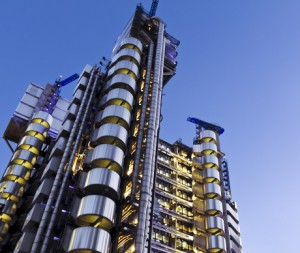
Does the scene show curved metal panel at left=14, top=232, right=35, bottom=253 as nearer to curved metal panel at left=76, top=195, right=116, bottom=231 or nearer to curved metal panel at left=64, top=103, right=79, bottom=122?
curved metal panel at left=76, top=195, right=116, bottom=231

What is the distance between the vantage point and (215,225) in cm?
6400

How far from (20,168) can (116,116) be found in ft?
67.0

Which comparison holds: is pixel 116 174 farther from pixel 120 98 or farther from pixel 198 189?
pixel 198 189

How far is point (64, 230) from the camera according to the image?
4147cm

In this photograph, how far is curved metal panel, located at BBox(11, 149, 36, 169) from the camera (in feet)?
199

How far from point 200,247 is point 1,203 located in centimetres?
3201

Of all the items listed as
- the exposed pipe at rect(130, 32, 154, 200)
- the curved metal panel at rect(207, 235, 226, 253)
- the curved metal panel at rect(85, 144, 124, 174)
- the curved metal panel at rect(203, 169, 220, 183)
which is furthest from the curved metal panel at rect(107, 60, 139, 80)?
the curved metal panel at rect(207, 235, 226, 253)

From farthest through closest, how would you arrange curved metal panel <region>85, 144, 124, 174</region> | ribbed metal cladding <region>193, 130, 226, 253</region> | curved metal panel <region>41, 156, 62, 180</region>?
ribbed metal cladding <region>193, 130, 226, 253</region>
curved metal panel <region>41, 156, 62, 180</region>
curved metal panel <region>85, 144, 124, 174</region>

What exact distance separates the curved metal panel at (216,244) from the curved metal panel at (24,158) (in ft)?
104

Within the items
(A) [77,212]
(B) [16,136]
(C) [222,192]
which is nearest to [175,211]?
(C) [222,192]

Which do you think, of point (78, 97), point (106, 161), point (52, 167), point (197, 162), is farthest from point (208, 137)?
point (106, 161)

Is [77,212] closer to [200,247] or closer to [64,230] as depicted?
[64,230]

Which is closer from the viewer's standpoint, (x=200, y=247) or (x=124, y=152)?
(x=124, y=152)

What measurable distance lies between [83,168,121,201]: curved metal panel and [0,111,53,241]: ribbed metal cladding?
18.6 meters
